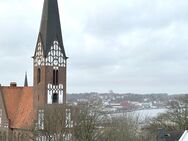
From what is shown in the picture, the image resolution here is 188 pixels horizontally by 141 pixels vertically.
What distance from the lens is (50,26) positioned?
51.0 m

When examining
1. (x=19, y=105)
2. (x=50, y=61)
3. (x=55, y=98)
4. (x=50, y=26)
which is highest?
(x=50, y=26)

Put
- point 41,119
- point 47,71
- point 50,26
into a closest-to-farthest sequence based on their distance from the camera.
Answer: point 41,119
point 47,71
point 50,26

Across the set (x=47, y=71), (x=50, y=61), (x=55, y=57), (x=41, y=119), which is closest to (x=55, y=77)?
(x=47, y=71)

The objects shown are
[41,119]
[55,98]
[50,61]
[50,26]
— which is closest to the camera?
[41,119]

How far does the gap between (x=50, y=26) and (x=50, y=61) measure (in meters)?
3.76

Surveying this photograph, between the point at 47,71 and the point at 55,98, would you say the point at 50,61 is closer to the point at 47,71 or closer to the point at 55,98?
the point at 47,71

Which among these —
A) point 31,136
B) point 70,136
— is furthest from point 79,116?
point 31,136

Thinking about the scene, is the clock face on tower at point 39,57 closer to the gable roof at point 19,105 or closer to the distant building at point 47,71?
the distant building at point 47,71

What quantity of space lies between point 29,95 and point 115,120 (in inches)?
468

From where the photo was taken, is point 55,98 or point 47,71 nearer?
point 47,71

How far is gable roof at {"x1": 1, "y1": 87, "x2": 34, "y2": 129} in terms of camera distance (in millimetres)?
52062

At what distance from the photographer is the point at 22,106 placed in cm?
5447

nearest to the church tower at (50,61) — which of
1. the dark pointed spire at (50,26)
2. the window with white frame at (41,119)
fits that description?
the dark pointed spire at (50,26)

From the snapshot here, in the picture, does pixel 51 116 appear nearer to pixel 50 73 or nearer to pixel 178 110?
pixel 50 73
